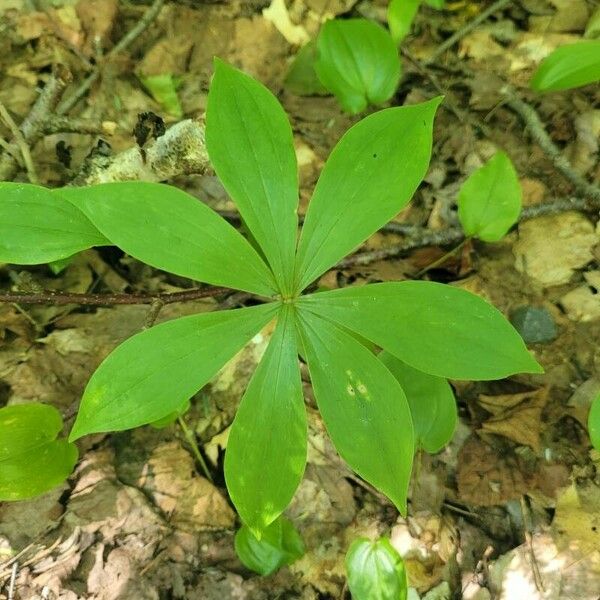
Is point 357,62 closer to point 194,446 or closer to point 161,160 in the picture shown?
point 161,160

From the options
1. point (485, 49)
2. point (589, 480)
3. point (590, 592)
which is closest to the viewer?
point (590, 592)

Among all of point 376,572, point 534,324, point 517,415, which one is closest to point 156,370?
point 376,572

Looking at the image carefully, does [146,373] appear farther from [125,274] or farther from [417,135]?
[417,135]

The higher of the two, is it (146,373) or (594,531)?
(146,373)

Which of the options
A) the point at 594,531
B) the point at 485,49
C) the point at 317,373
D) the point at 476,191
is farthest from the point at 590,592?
the point at 485,49

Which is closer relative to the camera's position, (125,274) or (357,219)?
(357,219)

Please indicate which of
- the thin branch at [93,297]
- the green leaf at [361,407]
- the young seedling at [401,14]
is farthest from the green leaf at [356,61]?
the green leaf at [361,407]
